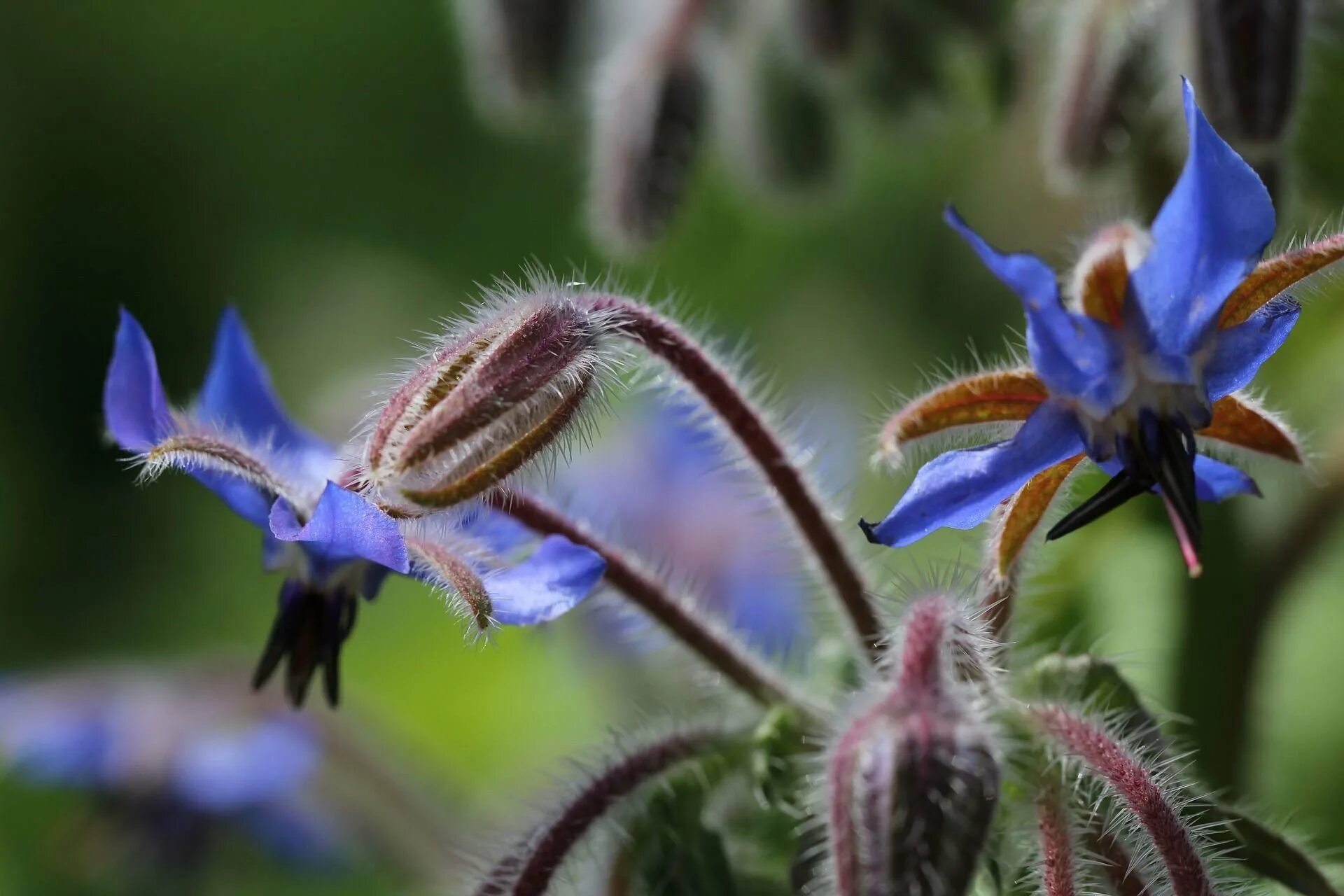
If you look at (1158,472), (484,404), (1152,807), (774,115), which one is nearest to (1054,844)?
(1152,807)

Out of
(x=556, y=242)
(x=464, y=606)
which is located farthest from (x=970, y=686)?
(x=556, y=242)

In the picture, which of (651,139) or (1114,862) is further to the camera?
(651,139)

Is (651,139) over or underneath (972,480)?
over

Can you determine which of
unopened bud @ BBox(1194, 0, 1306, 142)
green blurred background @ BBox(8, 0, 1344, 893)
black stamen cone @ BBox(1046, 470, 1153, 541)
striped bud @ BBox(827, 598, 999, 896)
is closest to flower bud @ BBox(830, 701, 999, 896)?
striped bud @ BBox(827, 598, 999, 896)

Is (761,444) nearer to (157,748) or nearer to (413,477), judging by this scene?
(413,477)

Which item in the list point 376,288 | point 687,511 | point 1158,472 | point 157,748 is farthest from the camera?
point 376,288

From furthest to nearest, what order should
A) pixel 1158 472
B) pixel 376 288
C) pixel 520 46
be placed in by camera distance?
1. pixel 376 288
2. pixel 520 46
3. pixel 1158 472
